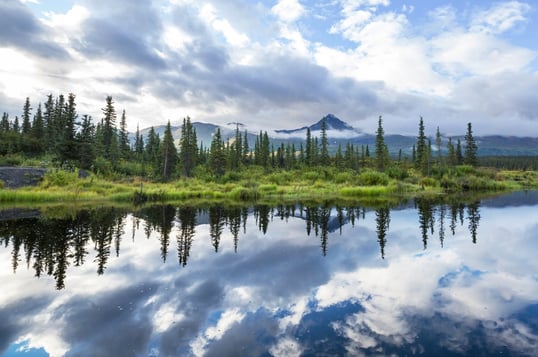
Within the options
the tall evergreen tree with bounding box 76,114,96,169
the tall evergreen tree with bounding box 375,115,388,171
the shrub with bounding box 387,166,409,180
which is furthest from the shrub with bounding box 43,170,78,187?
the tall evergreen tree with bounding box 375,115,388,171

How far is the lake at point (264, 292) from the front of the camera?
6121mm

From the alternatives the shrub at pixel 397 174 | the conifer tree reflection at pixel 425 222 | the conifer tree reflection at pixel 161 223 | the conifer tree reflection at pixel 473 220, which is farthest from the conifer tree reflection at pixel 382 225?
the shrub at pixel 397 174

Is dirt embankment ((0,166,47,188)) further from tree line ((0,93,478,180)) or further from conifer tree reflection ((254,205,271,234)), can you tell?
conifer tree reflection ((254,205,271,234))

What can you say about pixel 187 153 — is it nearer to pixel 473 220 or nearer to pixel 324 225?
pixel 324 225

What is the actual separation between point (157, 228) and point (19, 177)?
25.5 meters

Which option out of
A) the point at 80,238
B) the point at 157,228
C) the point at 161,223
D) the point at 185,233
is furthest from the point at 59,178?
the point at 185,233

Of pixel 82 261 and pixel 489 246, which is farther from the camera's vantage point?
pixel 489 246

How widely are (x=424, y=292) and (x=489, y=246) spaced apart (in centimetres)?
788

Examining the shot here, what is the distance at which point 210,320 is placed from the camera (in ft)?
23.3

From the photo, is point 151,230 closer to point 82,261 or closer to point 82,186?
point 82,261

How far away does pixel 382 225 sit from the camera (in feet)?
64.0

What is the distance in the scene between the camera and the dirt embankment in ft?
105

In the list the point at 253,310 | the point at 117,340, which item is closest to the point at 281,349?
the point at 253,310

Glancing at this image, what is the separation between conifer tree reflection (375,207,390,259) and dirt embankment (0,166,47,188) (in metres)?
34.6
